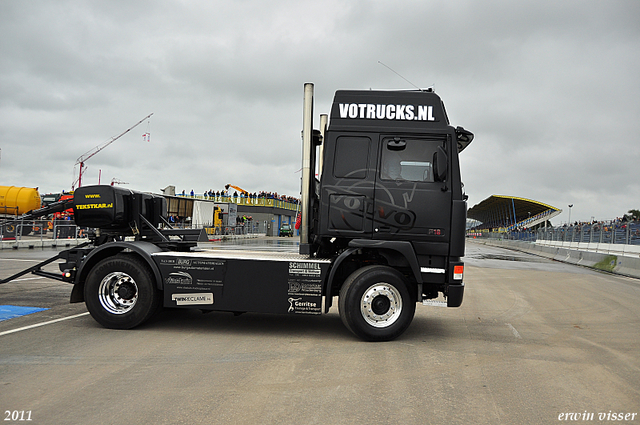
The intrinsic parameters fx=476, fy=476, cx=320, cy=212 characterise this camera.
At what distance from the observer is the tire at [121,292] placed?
6.79 metres

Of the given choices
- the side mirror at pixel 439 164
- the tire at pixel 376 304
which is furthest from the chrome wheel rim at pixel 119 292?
the side mirror at pixel 439 164

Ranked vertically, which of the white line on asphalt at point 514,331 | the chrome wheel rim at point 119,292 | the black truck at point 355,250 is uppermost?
the black truck at point 355,250

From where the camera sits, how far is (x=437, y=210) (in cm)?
644

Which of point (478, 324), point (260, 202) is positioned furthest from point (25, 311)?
point (260, 202)

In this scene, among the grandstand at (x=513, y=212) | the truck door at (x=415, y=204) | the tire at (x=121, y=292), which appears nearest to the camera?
the truck door at (x=415, y=204)

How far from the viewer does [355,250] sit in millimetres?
6508

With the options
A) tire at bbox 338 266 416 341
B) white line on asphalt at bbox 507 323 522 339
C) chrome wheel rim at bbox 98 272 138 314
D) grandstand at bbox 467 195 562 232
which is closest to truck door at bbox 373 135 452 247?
tire at bbox 338 266 416 341

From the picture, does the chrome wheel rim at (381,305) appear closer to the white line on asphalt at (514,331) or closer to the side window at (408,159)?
the side window at (408,159)

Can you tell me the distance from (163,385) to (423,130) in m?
4.53

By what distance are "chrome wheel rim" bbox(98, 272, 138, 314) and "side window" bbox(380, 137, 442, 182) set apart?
395 cm

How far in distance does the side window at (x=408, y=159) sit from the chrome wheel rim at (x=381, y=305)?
151 centimetres

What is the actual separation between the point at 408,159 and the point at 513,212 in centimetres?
9344

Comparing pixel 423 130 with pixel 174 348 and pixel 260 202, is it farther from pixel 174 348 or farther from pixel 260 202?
pixel 260 202

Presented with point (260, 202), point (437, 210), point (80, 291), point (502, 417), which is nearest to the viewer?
point (502, 417)
